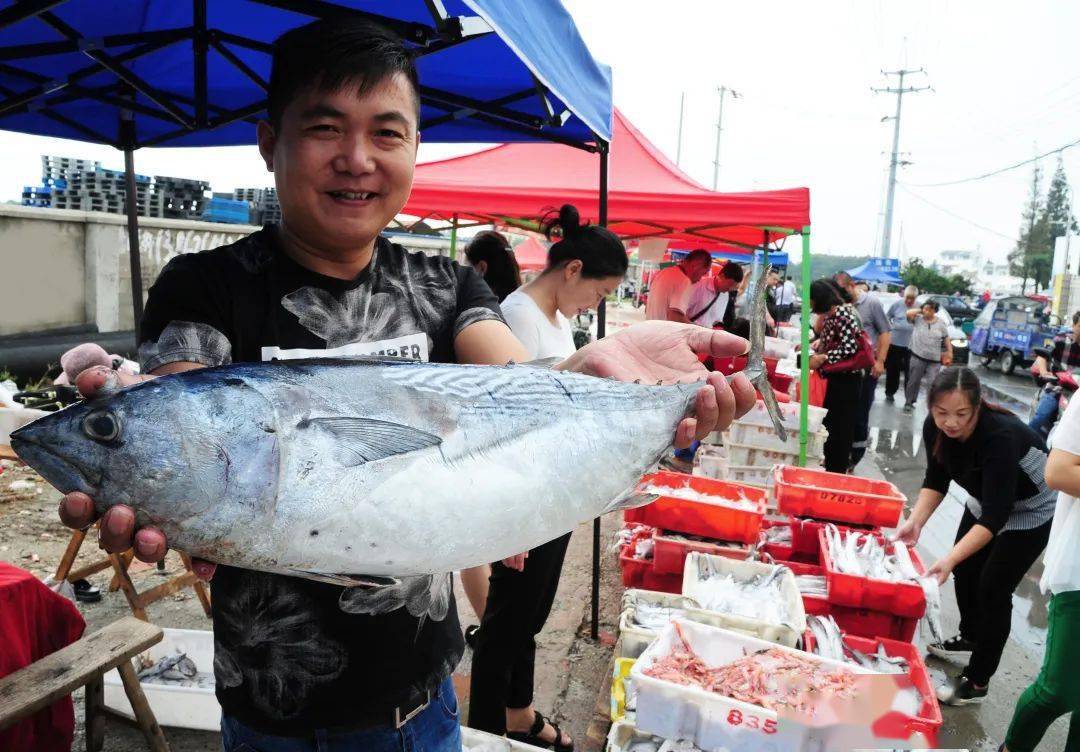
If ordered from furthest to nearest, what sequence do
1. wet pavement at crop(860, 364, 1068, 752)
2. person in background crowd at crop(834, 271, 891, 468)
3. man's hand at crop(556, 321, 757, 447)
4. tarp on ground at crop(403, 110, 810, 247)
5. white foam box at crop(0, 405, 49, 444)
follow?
person in background crowd at crop(834, 271, 891, 468), tarp on ground at crop(403, 110, 810, 247), white foam box at crop(0, 405, 49, 444), wet pavement at crop(860, 364, 1068, 752), man's hand at crop(556, 321, 757, 447)

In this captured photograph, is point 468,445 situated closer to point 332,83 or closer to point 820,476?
point 332,83

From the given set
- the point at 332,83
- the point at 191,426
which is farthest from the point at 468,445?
the point at 332,83

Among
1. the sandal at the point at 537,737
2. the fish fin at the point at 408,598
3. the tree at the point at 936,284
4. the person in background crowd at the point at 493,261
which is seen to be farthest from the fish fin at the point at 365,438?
the tree at the point at 936,284

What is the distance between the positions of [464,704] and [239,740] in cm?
243

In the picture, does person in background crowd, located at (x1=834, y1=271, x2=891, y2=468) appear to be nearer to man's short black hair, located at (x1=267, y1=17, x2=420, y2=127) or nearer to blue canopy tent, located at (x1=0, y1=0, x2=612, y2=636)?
blue canopy tent, located at (x1=0, y1=0, x2=612, y2=636)

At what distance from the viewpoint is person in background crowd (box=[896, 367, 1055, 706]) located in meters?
3.83

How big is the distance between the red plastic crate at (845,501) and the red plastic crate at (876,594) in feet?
2.78

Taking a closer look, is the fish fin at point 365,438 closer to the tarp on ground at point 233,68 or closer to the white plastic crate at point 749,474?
the tarp on ground at point 233,68

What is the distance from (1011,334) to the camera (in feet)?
68.3

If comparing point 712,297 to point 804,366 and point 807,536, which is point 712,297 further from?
point 807,536

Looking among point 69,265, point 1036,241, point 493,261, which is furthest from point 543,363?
point 1036,241

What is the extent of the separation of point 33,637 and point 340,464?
2666 mm

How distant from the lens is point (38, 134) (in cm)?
432

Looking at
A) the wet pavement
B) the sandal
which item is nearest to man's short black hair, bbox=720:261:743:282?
the wet pavement
